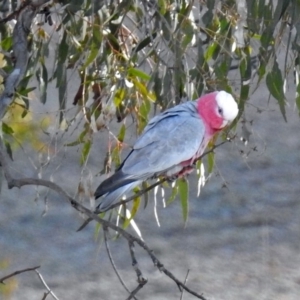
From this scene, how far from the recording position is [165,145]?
140cm

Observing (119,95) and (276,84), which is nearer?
(276,84)

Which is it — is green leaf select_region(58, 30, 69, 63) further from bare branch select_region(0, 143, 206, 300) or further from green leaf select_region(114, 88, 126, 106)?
bare branch select_region(0, 143, 206, 300)

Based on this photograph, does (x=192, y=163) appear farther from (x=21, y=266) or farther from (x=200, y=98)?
(x=21, y=266)

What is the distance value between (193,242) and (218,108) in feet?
6.15

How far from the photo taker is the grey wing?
1353mm

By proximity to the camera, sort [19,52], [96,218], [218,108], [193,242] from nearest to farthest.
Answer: [96,218] < [19,52] < [218,108] < [193,242]

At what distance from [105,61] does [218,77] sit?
258mm

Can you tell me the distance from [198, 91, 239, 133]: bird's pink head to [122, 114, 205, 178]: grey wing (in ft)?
0.09

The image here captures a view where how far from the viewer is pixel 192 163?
4.71 ft

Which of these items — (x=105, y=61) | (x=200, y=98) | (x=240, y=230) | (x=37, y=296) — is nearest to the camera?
(x=200, y=98)

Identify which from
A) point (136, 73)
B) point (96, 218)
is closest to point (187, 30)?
point (136, 73)

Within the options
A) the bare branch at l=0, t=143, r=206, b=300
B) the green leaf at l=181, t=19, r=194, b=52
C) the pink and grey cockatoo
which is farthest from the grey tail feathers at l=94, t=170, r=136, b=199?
the green leaf at l=181, t=19, r=194, b=52

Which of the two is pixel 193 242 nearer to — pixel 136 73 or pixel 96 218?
pixel 136 73

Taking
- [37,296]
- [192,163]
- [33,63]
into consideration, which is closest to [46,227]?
[37,296]
